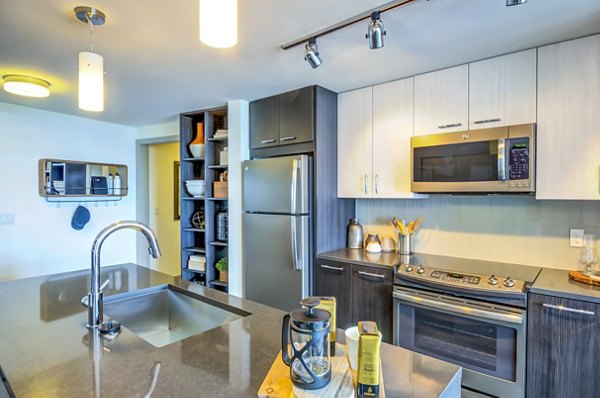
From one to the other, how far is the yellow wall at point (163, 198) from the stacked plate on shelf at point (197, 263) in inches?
60.3

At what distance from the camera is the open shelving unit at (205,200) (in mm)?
3502

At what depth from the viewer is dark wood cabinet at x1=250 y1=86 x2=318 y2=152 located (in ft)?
9.02

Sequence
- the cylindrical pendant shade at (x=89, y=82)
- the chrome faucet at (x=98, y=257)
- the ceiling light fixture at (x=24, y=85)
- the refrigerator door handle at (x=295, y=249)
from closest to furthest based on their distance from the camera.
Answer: the chrome faucet at (x=98, y=257), the cylindrical pendant shade at (x=89, y=82), the ceiling light fixture at (x=24, y=85), the refrigerator door handle at (x=295, y=249)

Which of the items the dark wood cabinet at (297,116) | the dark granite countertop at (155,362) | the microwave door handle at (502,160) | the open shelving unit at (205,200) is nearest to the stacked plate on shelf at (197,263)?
the open shelving unit at (205,200)

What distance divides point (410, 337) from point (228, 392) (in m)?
1.66

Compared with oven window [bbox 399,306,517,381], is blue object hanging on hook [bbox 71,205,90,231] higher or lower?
higher

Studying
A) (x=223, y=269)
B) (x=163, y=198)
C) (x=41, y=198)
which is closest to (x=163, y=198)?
(x=163, y=198)

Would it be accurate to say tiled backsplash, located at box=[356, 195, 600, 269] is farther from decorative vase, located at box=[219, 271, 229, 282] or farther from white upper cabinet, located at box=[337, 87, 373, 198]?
decorative vase, located at box=[219, 271, 229, 282]

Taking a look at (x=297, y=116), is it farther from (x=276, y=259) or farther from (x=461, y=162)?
(x=461, y=162)

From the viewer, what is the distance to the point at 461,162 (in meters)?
2.26

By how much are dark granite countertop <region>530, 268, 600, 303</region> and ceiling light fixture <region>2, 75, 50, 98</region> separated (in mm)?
3674

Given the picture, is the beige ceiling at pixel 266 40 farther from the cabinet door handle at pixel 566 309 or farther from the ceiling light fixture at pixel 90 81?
the cabinet door handle at pixel 566 309

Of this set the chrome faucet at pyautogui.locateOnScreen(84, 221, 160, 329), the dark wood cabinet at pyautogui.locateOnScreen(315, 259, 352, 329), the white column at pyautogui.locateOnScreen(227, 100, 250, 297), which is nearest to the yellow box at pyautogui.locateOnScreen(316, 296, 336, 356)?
the chrome faucet at pyautogui.locateOnScreen(84, 221, 160, 329)

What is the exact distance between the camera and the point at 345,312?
252cm
